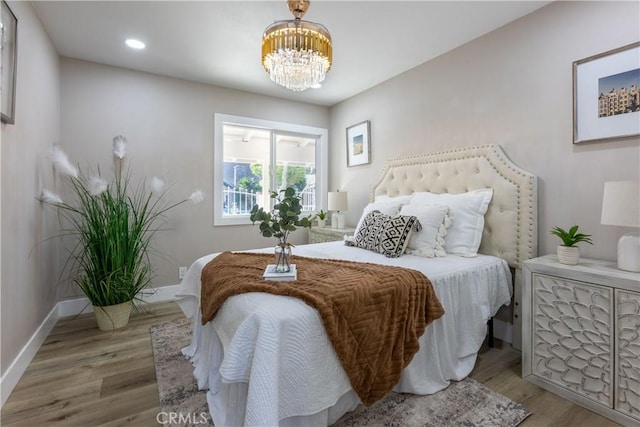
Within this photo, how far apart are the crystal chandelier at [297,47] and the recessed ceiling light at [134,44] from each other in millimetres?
1512

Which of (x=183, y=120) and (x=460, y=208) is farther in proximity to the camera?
(x=183, y=120)

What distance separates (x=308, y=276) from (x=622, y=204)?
5.48ft

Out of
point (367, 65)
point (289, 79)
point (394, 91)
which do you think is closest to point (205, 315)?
point (289, 79)

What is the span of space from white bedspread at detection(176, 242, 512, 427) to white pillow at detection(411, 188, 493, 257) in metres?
0.14

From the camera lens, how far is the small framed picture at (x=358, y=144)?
148 inches

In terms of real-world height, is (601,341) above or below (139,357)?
above

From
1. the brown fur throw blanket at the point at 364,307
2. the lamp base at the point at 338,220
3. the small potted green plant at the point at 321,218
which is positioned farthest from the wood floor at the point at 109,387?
the small potted green plant at the point at 321,218

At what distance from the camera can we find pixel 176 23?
234 centimetres

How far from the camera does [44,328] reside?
242cm

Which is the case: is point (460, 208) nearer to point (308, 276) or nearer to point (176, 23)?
point (308, 276)

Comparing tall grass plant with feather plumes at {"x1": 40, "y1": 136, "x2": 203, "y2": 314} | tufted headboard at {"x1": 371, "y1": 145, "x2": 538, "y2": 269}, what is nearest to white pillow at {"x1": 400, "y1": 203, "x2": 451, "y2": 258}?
tufted headboard at {"x1": 371, "y1": 145, "x2": 538, "y2": 269}

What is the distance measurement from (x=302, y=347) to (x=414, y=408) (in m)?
0.88

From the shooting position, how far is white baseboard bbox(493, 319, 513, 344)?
2344mm

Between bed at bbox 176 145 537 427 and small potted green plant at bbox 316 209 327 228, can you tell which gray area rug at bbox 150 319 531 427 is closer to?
bed at bbox 176 145 537 427
